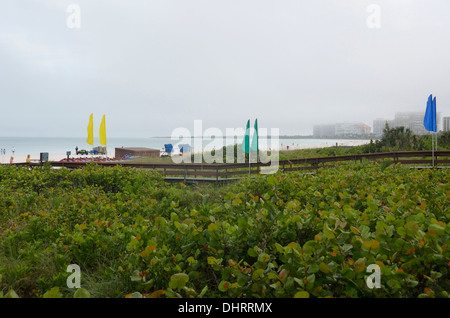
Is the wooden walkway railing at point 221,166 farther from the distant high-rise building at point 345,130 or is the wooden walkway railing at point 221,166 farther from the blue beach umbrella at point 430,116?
the distant high-rise building at point 345,130

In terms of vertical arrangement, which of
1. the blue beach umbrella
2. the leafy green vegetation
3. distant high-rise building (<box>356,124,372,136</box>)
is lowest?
the leafy green vegetation

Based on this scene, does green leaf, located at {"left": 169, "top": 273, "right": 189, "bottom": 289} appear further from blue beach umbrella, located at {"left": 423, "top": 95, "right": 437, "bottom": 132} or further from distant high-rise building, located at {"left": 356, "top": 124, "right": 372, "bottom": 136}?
distant high-rise building, located at {"left": 356, "top": 124, "right": 372, "bottom": 136}

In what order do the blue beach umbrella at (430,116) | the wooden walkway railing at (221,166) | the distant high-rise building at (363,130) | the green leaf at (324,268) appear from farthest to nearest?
the distant high-rise building at (363,130) → the blue beach umbrella at (430,116) → the wooden walkway railing at (221,166) → the green leaf at (324,268)

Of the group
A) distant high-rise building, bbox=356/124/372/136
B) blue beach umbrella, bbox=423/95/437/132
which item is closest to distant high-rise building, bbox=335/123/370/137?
distant high-rise building, bbox=356/124/372/136

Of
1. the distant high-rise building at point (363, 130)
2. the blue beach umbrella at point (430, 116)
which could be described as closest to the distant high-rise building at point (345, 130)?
the distant high-rise building at point (363, 130)

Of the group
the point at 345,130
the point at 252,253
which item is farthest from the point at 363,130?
Answer: the point at 252,253

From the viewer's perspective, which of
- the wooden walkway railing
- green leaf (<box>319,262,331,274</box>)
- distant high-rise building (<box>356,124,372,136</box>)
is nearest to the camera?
green leaf (<box>319,262,331,274</box>)

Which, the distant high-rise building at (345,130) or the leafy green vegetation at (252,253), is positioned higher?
the distant high-rise building at (345,130)

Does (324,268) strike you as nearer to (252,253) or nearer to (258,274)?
(258,274)

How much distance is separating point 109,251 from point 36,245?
998mm

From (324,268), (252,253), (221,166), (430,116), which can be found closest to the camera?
(324,268)

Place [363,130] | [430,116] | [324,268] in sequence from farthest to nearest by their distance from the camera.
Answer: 1. [363,130]
2. [430,116]
3. [324,268]
